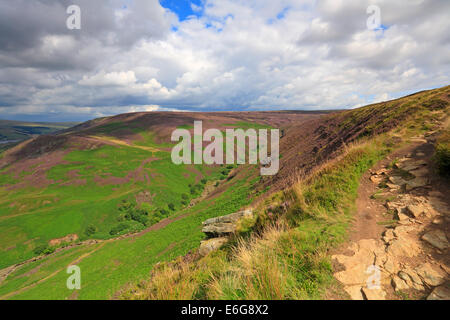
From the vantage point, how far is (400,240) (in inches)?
183

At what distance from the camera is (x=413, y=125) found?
35.8 feet

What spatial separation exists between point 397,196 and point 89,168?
91274 mm

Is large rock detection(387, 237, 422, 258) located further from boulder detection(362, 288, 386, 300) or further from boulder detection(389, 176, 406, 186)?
boulder detection(389, 176, 406, 186)

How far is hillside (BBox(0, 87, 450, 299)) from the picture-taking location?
17.8ft

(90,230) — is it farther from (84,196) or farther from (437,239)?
(437,239)

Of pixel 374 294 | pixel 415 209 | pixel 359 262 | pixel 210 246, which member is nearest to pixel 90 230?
pixel 210 246

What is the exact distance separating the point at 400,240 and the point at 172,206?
59859 millimetres

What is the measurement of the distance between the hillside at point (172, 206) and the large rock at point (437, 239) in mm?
1671

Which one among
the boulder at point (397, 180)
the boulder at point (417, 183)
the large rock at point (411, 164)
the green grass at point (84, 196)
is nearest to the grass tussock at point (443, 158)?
the boulder at point (417, 183)
